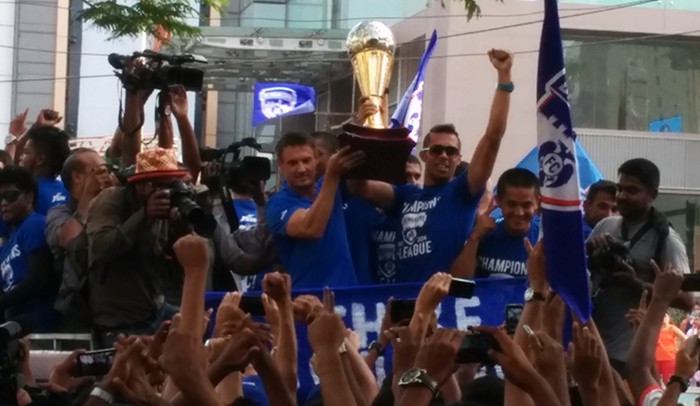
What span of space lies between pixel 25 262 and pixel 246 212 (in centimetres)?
136

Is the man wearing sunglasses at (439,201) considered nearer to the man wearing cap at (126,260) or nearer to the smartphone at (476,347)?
the man wearing cap at (126,260)

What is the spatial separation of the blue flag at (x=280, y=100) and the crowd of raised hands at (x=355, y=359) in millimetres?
17115

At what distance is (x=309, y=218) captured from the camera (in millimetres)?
7203

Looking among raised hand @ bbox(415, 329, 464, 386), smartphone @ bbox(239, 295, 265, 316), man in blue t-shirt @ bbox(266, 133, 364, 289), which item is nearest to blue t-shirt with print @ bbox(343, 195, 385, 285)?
man in blue t-shirt @ bbox(266, 133, 364, 289)

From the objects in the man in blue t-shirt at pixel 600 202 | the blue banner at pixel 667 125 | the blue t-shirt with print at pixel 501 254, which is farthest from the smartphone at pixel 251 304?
the blue banner at pixel 667 125

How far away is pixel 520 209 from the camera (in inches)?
300

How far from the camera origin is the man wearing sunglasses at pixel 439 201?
23.3 ft

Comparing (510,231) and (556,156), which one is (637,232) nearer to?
(510,231)

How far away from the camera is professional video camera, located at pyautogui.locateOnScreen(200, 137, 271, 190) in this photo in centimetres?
824

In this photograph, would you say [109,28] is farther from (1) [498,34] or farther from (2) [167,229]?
(1) [498,34]

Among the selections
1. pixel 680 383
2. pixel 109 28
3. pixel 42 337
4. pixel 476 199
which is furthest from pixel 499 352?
pixel 109 28

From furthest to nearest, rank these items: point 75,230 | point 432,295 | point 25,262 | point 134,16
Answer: point 134,16 → point 25,262 → point 75,230 → point 432,295

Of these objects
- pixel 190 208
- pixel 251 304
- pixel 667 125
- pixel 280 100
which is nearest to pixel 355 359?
pixel 251 304

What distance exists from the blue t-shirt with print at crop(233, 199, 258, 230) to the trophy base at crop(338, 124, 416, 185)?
5.70 feet
